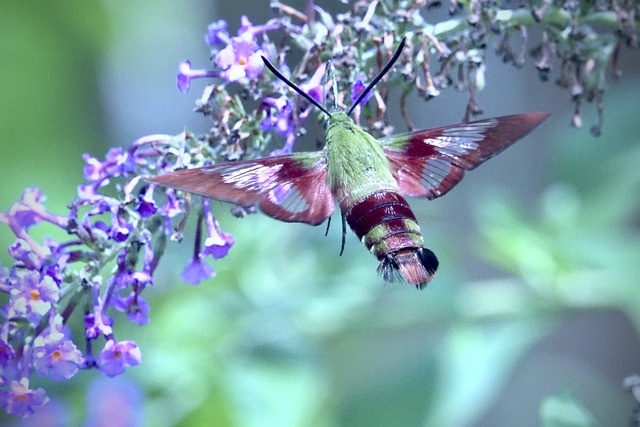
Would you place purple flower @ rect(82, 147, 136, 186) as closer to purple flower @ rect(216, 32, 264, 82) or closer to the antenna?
purple flower @ rect(216, 32, 264, 82)

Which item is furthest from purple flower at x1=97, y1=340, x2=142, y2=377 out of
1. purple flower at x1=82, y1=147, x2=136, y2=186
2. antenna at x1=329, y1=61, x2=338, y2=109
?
antenna at x1=329, y1=61, x2=338, y2=109

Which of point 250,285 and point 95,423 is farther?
point 250,285

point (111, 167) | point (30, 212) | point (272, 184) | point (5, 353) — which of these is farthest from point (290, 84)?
point (5, 353)

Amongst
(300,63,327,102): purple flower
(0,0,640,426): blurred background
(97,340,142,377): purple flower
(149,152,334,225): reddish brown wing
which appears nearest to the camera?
(149,152,334,225): reddish brown wing

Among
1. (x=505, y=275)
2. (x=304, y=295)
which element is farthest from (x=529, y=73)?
(x=304, y=295)

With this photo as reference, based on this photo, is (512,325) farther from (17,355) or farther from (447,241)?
(17,355)

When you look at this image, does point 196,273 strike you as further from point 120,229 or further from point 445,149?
point 445,149

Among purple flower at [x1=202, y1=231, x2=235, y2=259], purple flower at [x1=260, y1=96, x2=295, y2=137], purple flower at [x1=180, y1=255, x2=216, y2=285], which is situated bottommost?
purple flower at [x1=180, y1=255, x2=216, y2=285]

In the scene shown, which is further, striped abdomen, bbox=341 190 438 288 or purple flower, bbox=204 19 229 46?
purple flower, bbox=204 19 229 46
